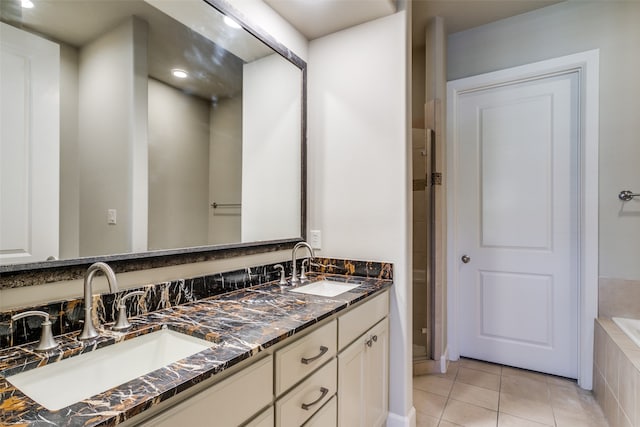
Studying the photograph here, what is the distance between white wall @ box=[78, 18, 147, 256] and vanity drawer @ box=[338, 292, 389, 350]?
85cm

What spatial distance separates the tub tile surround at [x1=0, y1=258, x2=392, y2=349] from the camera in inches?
34.1

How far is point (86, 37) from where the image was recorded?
1.04 m

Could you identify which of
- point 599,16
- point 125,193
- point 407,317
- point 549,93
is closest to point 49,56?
point 125,193

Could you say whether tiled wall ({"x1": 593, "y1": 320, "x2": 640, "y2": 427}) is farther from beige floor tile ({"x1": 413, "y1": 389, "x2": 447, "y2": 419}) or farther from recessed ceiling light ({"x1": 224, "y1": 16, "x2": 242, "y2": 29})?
recessed ceiling light ({"x1": 224, "y1": 16, "x2": 242, "y2": 29})

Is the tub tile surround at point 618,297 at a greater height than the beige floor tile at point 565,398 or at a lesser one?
greater

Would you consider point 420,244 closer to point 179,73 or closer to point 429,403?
point 429,403

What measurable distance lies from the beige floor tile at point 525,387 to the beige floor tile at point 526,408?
5 cm

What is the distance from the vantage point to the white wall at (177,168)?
4.16ft

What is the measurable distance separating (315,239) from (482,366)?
5.84 ft

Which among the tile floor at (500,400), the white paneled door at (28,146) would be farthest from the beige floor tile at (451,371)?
the white paneled door at (28,146)

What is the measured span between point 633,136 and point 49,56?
3.08 m

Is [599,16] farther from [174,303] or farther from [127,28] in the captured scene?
[174,303]

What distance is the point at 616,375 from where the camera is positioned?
1781mm

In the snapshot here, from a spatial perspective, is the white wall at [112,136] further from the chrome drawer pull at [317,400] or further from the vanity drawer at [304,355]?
the chrome drawer pull at [317,400]
